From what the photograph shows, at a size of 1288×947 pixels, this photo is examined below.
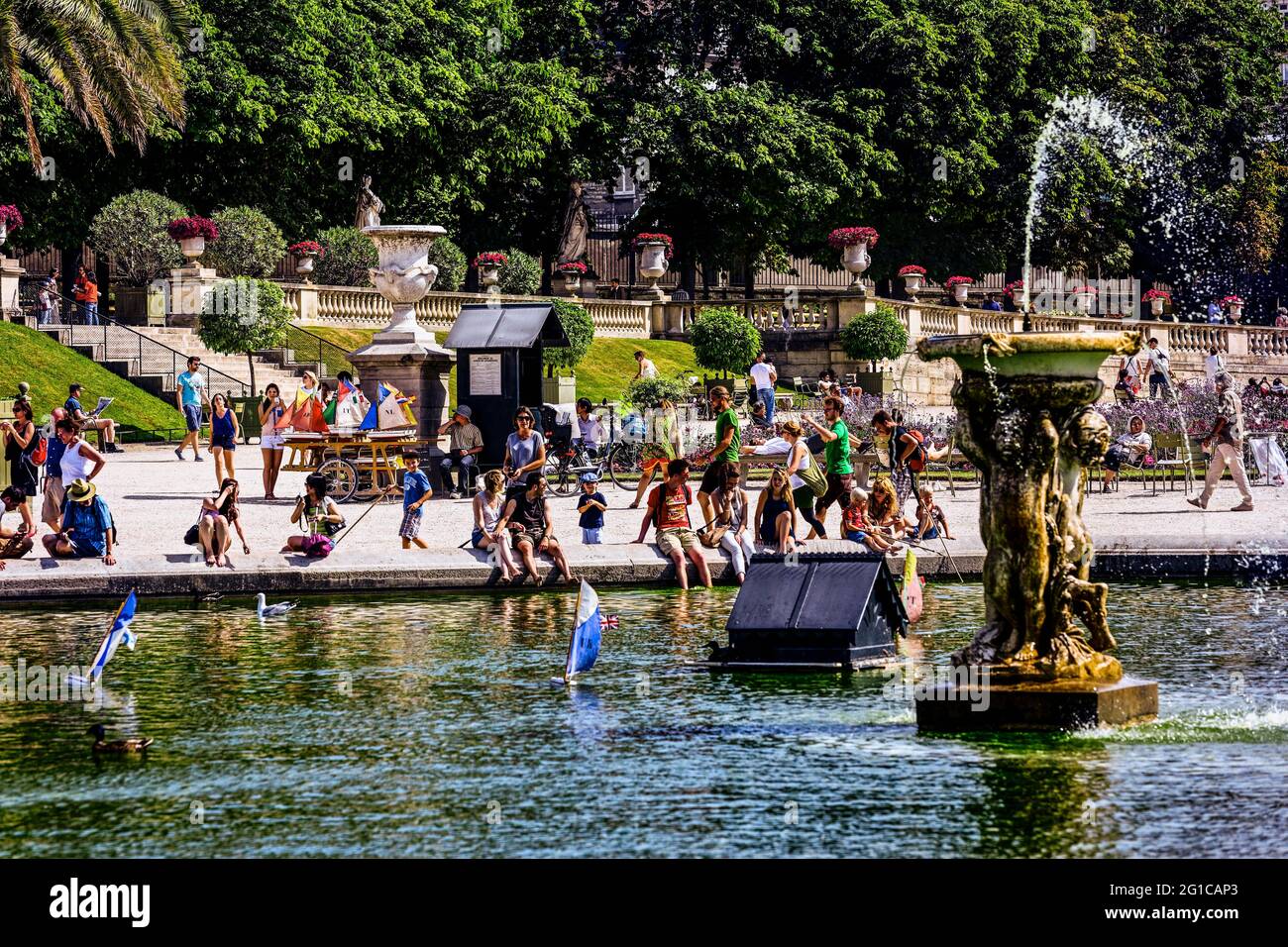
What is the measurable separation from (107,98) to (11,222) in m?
14.3

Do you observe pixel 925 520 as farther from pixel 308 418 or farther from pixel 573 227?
pixel 573 227

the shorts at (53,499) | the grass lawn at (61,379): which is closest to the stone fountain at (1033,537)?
the shorts at (53,499)

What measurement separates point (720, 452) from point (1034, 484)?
28.9ft

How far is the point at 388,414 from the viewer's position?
2502cm

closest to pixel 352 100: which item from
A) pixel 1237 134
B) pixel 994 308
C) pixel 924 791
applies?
pixel 994 308

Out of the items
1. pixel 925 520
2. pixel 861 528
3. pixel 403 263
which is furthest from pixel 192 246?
pixel 861 528

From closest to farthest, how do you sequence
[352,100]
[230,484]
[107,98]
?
[230,484], [107,98], [352,100]

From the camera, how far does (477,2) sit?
52.8 metres

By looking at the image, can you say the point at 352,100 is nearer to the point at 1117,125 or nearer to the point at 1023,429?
the point at 1117,125

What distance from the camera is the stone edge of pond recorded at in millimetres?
17000

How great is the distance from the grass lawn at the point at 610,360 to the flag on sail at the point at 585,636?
2549 cm

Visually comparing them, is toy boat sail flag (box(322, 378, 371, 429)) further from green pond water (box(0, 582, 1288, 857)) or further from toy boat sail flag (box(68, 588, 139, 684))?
toy boat sail flag (box(68, 588, 139, 684))

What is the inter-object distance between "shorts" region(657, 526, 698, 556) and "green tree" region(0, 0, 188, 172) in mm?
12330
